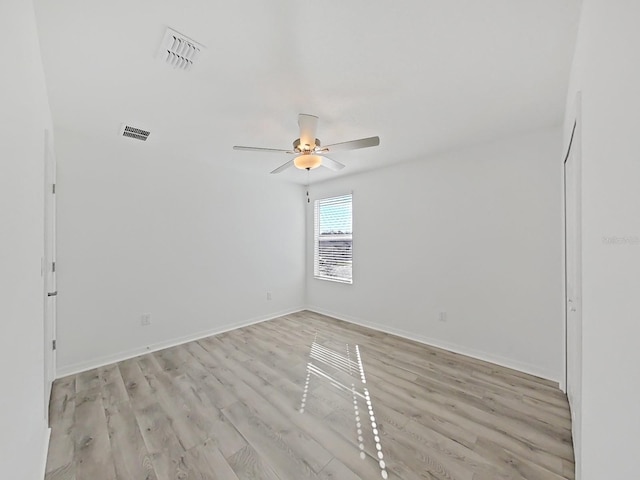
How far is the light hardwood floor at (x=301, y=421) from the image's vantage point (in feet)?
5.14

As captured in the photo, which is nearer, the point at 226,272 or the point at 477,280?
the point at 477,280

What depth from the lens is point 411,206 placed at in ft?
11.9

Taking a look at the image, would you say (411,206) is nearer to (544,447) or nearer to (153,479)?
(544,447)

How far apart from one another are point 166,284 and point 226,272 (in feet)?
2.69

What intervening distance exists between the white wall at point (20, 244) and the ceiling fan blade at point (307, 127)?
1.61 m

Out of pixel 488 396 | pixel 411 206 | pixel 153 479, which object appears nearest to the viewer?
pixel 153 479

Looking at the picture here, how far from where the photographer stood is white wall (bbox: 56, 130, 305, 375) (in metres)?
2.70

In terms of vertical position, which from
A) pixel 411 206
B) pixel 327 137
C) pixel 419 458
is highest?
pixel 327 137

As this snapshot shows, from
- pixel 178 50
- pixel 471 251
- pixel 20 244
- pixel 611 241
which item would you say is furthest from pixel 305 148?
pixel 471 251

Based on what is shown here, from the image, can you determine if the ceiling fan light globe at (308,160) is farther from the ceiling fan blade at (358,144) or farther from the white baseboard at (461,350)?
the white baseboard at (461,350)

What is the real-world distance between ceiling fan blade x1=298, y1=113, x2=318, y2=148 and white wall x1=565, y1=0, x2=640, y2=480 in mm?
1705

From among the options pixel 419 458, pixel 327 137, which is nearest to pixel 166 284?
pixel 327 137

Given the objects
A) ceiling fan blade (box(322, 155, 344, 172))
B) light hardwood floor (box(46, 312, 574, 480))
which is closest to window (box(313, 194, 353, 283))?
ceiling fan blade (box(322, 155, 344, 172))

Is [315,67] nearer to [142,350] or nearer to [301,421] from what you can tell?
[301,421]
